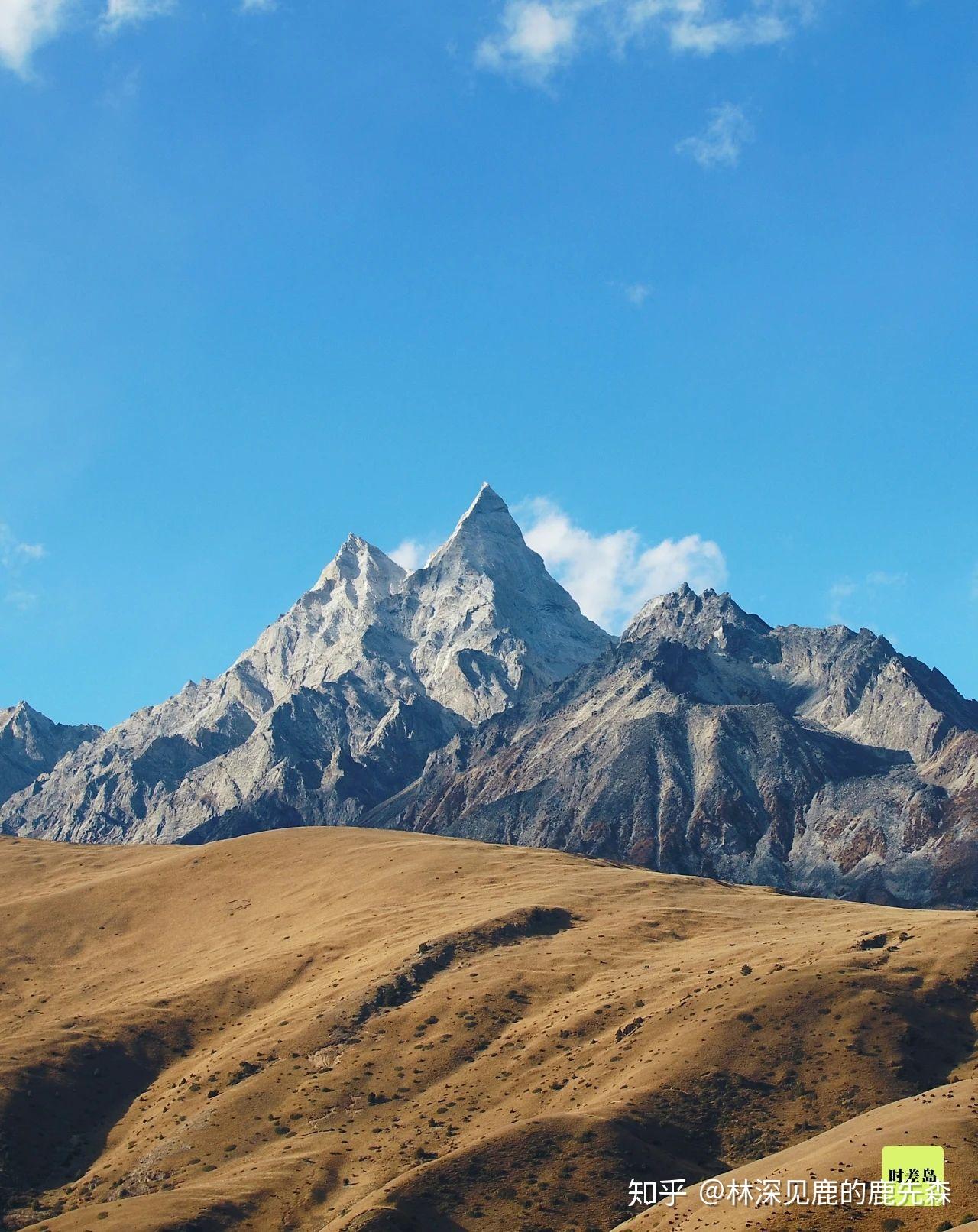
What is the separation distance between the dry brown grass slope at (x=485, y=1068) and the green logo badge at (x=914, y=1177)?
3.06 ft

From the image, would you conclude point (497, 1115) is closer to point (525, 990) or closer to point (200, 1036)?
point (525, 990)

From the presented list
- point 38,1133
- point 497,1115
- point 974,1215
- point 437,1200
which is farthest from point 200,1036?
point 974,1215

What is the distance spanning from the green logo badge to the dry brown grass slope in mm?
932

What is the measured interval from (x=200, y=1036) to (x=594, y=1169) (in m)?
61.4

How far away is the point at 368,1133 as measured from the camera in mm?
114562

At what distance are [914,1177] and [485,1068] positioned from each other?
51.9 meters

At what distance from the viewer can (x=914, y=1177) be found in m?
79.1

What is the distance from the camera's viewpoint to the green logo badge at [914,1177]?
77250 mm

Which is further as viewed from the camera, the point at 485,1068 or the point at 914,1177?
the point at 485,1068

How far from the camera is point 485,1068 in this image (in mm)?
124375

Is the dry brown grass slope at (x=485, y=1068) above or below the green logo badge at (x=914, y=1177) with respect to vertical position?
above

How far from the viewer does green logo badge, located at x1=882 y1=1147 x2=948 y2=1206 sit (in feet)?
253

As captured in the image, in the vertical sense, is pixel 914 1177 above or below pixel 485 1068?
below

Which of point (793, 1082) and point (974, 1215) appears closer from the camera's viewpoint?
point (974, 1215)
